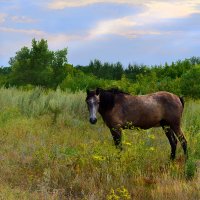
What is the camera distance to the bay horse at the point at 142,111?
10219 millimetres

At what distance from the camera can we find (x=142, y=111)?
1037 cm

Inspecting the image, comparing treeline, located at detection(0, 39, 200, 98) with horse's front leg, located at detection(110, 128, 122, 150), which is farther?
treeline, located at detection(0, 39, 200, 98)

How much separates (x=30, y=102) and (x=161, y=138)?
309 inches

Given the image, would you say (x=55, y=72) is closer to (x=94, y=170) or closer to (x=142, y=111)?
(x=142, y=111)

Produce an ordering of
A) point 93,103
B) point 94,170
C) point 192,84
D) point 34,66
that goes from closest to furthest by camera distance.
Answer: point 94,170, point 93,103, point 192,84, point 34,66

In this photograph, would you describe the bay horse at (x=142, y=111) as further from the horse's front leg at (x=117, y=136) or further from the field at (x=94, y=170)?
the field at (x=94, y=170)

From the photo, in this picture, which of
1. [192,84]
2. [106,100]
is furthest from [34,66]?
[106,100]

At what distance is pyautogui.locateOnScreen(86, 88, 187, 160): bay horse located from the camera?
33.5 ft

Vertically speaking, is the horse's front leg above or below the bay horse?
below

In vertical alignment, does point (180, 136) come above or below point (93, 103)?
below

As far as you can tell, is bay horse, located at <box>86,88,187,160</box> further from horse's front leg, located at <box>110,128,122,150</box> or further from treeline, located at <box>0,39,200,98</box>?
treeline, located at <box>0,39,200,98</box>

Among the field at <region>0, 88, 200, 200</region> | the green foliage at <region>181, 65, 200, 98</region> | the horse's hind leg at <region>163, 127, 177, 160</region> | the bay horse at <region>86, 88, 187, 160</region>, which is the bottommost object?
the field at <region>0, 88, 200, 200</region>

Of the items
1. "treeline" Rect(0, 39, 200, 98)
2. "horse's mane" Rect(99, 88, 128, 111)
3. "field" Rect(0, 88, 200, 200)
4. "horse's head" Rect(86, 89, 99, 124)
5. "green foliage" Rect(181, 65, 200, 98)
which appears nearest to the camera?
"field" Rect(0, 88, 200, 200)

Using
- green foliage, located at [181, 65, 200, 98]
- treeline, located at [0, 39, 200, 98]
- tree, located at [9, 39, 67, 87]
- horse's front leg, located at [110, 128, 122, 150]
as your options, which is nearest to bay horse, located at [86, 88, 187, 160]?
horse's front leg, located at [110, 128, 122, 150]
